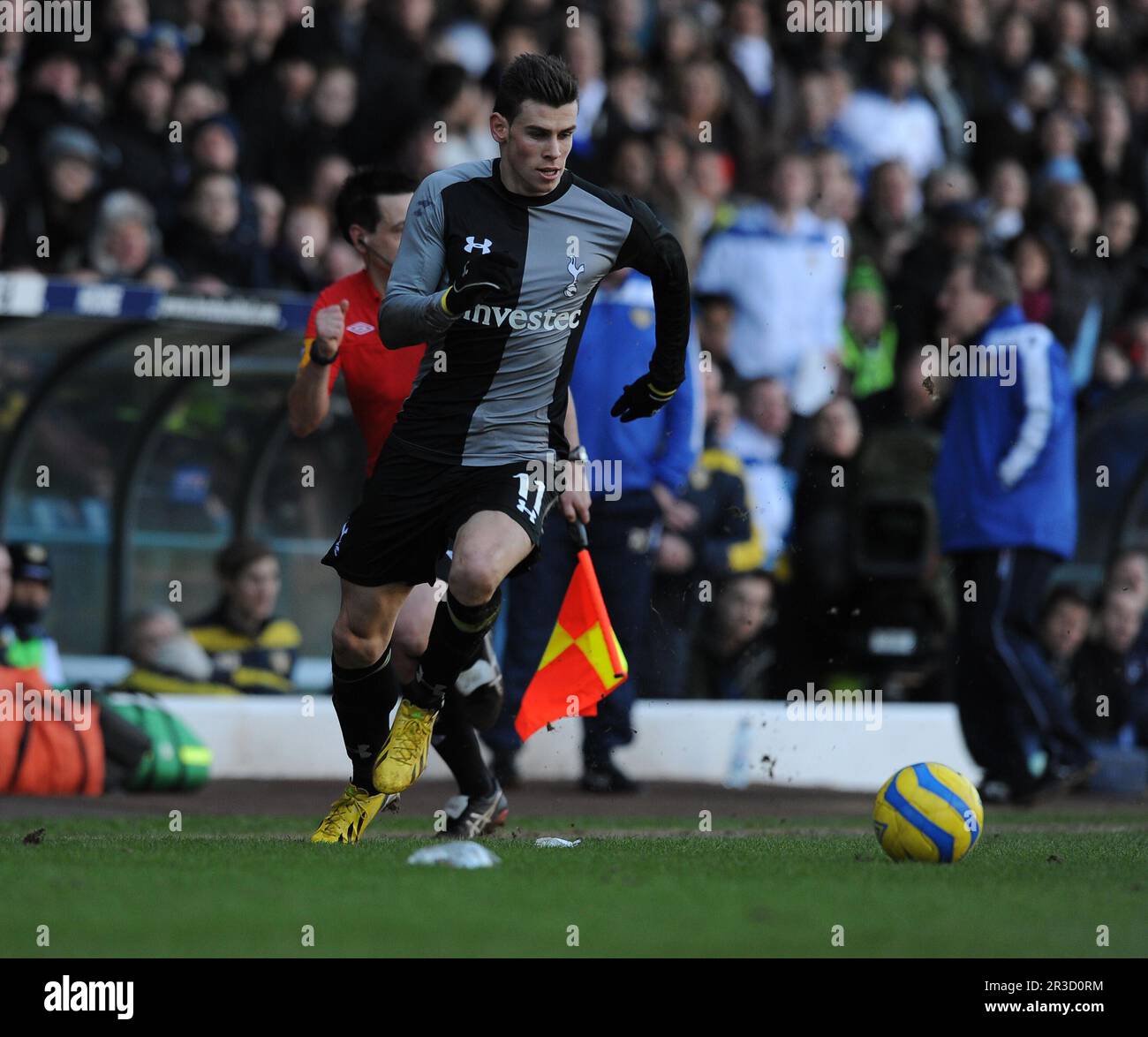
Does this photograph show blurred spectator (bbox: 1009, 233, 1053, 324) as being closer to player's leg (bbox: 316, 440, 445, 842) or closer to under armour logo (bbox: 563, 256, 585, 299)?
under armour logo (bbox: 563, 256, 585, 299)

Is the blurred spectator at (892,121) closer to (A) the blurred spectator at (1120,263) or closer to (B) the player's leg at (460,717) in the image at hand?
(A) the blurred spectator at (1120,263)

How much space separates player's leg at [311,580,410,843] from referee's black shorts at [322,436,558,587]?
100 mm

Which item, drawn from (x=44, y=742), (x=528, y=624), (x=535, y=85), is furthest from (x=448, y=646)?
(x=528, y=624)

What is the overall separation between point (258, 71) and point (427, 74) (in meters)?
1.10

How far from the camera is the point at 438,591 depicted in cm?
821

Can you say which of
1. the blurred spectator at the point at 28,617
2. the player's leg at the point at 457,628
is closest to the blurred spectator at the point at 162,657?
the blurred spectator at the point at 28,617

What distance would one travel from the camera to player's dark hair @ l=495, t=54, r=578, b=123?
6781 millimetres

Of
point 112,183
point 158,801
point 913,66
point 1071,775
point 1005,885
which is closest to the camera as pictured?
point 1005,885

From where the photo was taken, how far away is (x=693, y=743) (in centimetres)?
1176

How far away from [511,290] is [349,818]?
1913 mm

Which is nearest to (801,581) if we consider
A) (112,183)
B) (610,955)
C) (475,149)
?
(475,149)

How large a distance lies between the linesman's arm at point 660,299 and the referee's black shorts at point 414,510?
56 centimetres

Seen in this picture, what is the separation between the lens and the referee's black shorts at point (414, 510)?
7.05 meters

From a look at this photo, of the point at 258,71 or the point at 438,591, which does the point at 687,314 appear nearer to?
the point at 438,591
